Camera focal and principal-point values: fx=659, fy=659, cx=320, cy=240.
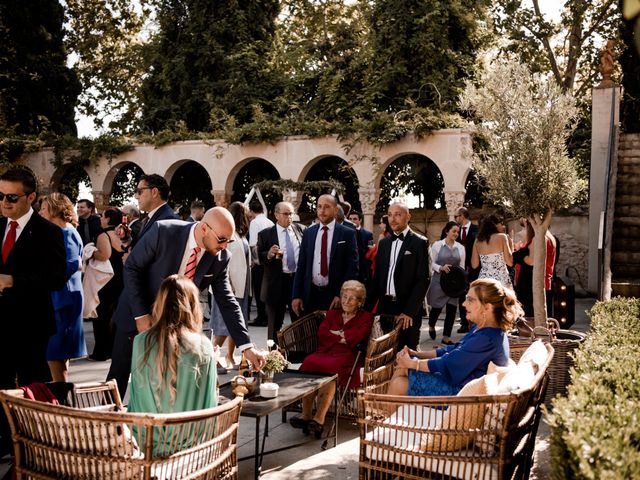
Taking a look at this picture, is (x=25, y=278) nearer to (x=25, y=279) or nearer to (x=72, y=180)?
(x=25, y=279)

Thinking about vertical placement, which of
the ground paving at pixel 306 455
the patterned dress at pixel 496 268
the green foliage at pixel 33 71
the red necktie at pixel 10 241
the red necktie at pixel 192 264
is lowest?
the ground paving at pixel 306 455

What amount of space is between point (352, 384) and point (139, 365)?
2561mm

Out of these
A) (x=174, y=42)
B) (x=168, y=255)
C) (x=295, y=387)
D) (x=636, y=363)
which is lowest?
(x=295, y=387)

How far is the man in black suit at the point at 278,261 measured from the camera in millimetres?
8164

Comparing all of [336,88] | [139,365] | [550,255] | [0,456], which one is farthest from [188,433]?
[336,88]

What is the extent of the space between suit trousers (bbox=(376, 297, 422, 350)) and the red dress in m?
0.63

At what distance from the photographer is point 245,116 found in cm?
2009

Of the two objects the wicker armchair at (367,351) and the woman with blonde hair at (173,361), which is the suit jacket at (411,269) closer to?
the wicker armchair at (367,351)

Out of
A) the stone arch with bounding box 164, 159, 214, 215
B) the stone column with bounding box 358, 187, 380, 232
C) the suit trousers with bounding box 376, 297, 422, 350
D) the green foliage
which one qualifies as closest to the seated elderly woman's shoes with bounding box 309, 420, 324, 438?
the suit trousers with bounding box 376, 297, 422, 350

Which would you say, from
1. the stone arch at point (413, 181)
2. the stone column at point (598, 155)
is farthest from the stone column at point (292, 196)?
the stone column at point (598, 155)

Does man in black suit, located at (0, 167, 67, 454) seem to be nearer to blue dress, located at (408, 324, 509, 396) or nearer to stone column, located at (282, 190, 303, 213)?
blue dress, located at (408, 324, 509, 396)

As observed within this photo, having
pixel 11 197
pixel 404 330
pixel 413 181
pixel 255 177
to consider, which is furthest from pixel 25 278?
pixel 255 177

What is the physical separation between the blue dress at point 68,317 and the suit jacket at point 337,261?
2.19 m

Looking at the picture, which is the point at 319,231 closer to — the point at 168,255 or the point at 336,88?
the point at 168,255
